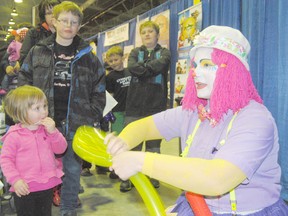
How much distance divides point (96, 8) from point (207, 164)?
475 inches

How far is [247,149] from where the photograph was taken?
3.21ft

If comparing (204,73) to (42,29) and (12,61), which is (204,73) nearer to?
(42,29)

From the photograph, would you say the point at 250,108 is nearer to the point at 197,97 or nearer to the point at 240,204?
the point at 197,97

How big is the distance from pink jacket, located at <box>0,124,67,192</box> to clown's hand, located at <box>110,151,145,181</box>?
1076 mm

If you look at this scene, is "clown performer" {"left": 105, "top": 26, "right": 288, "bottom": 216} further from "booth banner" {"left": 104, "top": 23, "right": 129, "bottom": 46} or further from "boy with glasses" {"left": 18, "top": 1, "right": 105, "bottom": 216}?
"booth banner" {"left": 104, "top": 23, "right": 129, "bottom": 46}

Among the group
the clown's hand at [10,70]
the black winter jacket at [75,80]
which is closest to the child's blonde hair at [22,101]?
the black winter jacket at [75,80]

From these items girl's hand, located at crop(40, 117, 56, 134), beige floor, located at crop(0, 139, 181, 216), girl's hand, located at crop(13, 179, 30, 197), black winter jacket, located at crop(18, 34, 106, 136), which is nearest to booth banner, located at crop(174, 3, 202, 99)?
beige floor, located at crop(0, 139, 181, 216)

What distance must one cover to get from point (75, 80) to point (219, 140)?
4.63 ft

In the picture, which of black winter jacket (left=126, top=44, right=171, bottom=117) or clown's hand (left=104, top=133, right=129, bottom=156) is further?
black winter jacket (left=126, top=44, right=171, bottom=117)

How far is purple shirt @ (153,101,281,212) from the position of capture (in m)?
0.98

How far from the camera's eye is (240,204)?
3.84 ft

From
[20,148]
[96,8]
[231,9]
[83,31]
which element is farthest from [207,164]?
[83,31]

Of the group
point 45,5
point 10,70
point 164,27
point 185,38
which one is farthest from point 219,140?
point 164,27

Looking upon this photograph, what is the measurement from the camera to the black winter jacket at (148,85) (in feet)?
10.8
